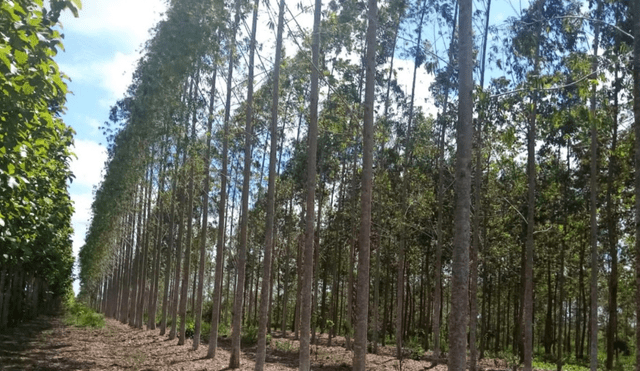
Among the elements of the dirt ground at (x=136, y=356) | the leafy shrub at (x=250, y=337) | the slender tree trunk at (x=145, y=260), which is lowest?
the leafy shrub at (x=250, y=337)

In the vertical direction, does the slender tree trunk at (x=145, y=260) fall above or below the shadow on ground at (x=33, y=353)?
above

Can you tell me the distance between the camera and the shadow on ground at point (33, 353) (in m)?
15.2

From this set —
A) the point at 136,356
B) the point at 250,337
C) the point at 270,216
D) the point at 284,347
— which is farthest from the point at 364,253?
the point at 250,337

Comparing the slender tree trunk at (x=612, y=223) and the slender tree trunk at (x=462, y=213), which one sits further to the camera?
the slender tree trunk at (x=612, y=223)

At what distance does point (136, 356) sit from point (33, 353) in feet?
10.1

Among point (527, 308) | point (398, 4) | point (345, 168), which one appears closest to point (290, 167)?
point (345, 168)

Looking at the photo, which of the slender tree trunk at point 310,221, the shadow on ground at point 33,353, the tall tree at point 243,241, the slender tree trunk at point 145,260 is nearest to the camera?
the slender tree trunk at point 310,221

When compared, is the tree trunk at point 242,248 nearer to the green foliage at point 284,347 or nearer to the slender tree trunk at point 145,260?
the green foliage at point 284,347

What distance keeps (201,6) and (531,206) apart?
10.9 m

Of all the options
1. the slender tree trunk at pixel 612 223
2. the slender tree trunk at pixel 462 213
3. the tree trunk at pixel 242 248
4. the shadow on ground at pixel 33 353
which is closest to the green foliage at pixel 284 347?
the shadow on ground at pixel 33 353

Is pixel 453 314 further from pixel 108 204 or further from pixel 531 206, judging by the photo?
pixel 108 204

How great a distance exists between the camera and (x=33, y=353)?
1855 centimetres

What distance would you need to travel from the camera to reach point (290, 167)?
27984mm

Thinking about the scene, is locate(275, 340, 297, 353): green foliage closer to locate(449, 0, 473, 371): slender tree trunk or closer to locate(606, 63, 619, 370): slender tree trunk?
locate(606, 63, 619, 370): slender tree trunk
